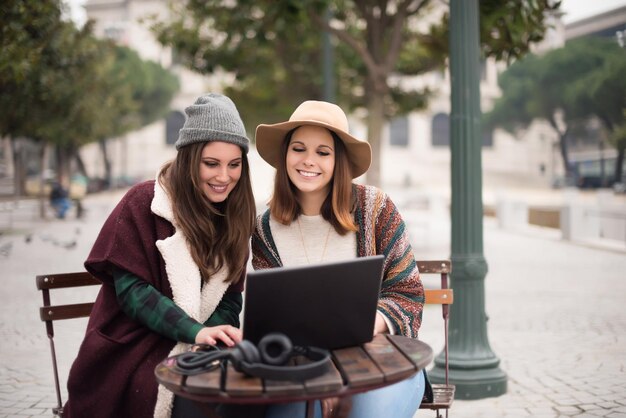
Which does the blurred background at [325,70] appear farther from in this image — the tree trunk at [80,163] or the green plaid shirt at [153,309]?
the green plaid shirt at [153,309]

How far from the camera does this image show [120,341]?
2.86m

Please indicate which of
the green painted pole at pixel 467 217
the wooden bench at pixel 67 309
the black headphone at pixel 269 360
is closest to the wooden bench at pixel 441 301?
the wooden bench at pixel 67 309

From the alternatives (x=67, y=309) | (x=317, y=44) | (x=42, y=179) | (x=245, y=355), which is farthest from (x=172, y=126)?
(x=245, y=355)

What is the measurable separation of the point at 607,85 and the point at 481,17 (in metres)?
16.9

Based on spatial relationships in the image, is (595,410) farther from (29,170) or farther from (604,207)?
(29,170)

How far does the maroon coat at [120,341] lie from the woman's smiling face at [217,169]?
0.78ft

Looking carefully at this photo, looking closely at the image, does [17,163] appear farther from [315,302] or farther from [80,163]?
[315,302]

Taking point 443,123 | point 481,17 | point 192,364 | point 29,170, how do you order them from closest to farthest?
point 192,364 < point 481,17 < point 29,170 < point 443,123

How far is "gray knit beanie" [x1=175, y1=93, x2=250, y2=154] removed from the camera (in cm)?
300

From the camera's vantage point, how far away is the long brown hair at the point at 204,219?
2.96 meters

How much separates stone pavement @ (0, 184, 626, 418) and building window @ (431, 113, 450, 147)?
60.3 meters

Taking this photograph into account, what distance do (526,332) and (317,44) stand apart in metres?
10.1

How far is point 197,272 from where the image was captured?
9.66ft

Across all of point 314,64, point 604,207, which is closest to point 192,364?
point 314,64
